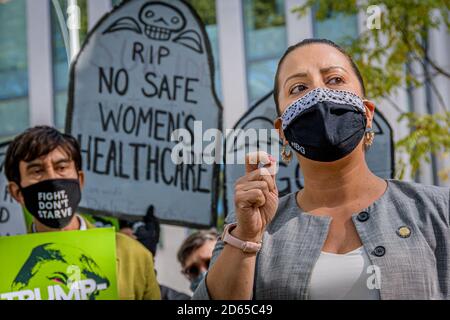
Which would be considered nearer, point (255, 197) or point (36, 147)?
point (255, 197)

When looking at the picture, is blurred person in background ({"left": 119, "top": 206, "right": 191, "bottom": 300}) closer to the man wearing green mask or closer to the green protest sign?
the man wearing green mask

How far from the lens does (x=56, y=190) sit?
2805 mm

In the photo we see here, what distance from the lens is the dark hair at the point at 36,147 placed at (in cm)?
285

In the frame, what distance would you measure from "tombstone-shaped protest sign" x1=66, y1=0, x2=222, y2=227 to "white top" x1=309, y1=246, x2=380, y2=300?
1313 millimetres

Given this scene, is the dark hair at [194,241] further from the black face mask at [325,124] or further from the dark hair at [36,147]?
the black face mask at [325,124]

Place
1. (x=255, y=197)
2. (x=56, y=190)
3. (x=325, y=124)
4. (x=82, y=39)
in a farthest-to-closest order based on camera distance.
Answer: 1. (x=82, y=39)
2. (x=56, y=190)
3. (x=325, y=124)
4. (x=255, y=197)

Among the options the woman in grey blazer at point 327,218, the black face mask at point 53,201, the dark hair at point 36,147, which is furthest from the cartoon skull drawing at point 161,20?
the woman in grey blazer at point 327,218

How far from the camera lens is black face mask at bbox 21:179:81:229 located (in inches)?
110

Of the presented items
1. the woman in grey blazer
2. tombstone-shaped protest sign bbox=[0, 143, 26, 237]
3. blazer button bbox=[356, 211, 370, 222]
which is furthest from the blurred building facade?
blazer button bbox=[356, 211, 370, 222]

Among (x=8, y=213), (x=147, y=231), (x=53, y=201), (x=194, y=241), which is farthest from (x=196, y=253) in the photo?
(x=53, y=201)

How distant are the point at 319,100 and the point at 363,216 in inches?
10.6

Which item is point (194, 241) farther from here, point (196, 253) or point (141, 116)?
point (141, 116)

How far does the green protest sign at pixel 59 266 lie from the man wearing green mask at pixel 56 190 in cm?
10
